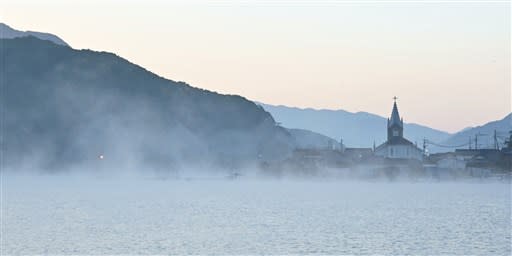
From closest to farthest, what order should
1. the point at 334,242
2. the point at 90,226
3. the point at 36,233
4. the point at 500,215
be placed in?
1. the point at 334,242
2. the point at 36,233
3. the point at 90,226
4. the point at 500,215

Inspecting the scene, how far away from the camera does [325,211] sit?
343 ft

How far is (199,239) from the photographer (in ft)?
218

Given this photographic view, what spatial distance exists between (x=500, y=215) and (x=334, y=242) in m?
42.1

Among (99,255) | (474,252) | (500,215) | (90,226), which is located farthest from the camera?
(500,215)

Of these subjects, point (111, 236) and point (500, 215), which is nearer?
point (111, 236)

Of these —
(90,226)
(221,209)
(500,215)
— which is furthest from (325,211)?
(90,226)

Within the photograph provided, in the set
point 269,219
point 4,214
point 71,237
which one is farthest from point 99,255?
point 4,214

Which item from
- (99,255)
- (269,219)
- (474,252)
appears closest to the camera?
(99,255)

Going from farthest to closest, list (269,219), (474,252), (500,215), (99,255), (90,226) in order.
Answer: (500,215), (269,219), (90,226), (474,252), (99,255)

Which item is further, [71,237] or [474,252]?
[71,237]

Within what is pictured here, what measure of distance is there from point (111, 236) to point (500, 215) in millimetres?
50406

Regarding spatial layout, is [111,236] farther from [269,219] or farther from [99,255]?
[269,219]

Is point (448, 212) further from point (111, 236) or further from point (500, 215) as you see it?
point (111, 236)

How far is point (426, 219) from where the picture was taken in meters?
91.6
